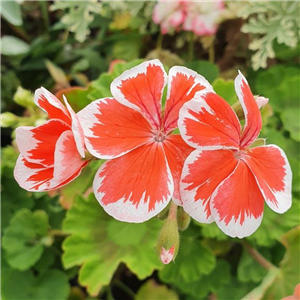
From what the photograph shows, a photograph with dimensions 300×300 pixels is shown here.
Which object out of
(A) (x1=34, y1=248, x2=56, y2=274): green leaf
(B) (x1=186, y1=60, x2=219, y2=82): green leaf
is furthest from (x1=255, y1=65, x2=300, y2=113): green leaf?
(A) (x1=34, y1=248, x2=56, y2=274): green leaf

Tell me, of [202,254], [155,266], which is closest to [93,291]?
[155,266]

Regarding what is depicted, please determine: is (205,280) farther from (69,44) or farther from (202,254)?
(69,44)

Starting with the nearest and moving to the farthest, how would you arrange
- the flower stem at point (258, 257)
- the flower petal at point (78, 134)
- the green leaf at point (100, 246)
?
the flower petal at point (78, 134) < the green leaf at point (100, 246) < the flower stem at point (258, 257)

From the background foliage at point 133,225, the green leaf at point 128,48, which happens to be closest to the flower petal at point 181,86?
the background foliage at point 133,225

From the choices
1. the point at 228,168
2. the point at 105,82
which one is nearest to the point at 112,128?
the point at 228,168

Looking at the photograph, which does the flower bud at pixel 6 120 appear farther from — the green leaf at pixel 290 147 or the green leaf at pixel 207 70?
the green leaf at pixel 290 147

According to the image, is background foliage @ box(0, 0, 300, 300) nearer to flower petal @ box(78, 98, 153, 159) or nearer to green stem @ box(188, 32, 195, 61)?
green stem @ box(188, 32, 195, 61)
